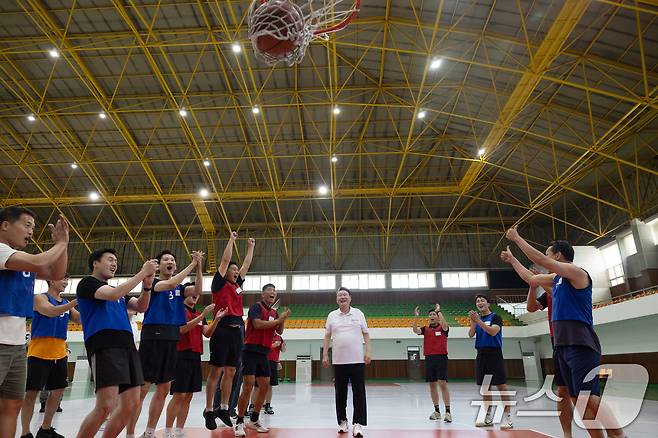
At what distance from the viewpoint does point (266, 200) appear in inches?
1197

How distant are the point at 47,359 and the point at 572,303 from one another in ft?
22.3

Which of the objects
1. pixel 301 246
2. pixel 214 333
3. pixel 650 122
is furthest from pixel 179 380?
pixel 301 246

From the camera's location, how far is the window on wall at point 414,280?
32.5m

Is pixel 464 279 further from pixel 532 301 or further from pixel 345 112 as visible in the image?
pixel 532 301

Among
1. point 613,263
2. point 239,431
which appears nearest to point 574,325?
point 239,431

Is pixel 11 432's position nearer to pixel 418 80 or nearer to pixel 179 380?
pixel 179 380

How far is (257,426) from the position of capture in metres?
6.36

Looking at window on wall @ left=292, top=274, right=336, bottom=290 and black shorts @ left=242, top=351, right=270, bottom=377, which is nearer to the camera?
black shorts @ left=242, top=351, right=270, bottom=377

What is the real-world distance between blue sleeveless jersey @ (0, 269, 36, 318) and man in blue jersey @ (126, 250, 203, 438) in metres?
1.54

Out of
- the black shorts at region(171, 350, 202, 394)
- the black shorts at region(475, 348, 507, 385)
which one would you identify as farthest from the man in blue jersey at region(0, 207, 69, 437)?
the black shorts at region(475, 348, 507, 385)

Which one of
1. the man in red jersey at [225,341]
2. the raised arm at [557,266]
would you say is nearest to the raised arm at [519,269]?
the raised arm at [557,266]

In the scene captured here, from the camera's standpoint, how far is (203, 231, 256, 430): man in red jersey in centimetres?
618

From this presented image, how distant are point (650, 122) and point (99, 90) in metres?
25.6

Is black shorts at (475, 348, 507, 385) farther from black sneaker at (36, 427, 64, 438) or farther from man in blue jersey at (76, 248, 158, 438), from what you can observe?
black sneaker at (36, 427, 64, 438)
